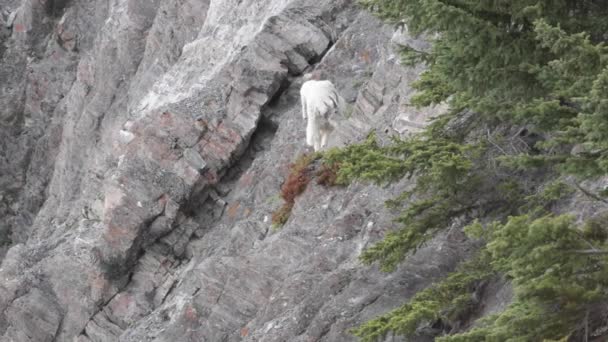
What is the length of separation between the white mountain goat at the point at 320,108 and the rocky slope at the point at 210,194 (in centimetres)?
34

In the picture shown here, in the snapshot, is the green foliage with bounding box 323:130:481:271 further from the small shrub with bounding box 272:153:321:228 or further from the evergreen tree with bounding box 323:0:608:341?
the small shrub with bounding box 272:153:321:228

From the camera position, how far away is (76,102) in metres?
32.6

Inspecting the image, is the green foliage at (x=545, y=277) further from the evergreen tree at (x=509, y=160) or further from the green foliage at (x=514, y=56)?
the green foliage at (x=514, y=56)

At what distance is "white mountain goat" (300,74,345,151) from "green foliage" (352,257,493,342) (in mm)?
6992

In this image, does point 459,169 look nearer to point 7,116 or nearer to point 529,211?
point 529,211

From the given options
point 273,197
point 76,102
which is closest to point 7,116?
point 76,102

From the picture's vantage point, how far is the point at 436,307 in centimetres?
939

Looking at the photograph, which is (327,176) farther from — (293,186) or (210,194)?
(210,194)

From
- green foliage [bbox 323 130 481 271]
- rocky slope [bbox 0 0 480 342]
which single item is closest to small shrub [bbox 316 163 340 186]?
rocky slope [bbox 0 0 480 342]

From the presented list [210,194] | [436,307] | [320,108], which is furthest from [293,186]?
[436,307]

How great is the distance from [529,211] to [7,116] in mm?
30804

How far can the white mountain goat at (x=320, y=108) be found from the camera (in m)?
17.0

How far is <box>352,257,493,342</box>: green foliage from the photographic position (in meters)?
9.22

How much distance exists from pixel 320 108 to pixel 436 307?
27.0ft
